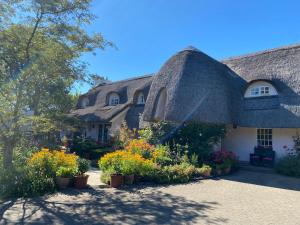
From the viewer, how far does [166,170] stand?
430 inches

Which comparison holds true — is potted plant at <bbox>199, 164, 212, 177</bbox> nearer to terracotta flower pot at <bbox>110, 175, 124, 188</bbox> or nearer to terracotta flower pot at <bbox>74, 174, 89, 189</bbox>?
terracotta flower pot at <bbox>110, 175, 124, 188</bbox>

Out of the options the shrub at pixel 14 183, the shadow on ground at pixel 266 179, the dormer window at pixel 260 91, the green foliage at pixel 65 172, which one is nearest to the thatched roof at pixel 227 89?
the dormer window at pixel 260 91

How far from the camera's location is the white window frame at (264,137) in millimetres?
15375

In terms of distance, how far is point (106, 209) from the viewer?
7.19m

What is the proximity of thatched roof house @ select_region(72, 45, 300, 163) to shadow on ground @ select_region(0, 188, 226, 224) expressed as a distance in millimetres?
6664

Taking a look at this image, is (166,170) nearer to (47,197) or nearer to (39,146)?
(47,197)

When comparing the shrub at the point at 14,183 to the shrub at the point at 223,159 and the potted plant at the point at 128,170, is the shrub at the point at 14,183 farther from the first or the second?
the shrub at the point at 223,159

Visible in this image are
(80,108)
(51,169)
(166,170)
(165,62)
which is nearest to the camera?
(51,169)

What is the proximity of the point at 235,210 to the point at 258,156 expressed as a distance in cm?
852

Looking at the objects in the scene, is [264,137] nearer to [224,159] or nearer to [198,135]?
[224,159]

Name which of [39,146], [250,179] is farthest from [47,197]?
[250,179]

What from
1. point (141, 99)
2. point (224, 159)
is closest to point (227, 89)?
point (224, 159)

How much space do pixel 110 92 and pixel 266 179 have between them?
16.9 meters

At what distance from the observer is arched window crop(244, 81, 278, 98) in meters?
15.0
